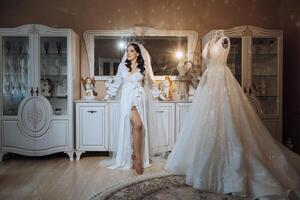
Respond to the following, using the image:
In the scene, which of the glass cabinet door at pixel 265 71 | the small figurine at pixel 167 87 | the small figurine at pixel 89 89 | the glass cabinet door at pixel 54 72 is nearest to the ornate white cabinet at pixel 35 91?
the glass cabinet door at pixel 54 72

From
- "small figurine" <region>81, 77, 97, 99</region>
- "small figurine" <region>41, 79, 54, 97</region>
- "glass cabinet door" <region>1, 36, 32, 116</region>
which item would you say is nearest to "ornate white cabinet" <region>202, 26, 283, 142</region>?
"small figurine" <region>81, 77, 97, 99</region>

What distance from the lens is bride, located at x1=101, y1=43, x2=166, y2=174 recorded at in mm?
3646

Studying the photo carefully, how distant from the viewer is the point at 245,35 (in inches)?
163

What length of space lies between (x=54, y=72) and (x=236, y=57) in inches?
96.3

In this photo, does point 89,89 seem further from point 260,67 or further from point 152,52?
point 260,67

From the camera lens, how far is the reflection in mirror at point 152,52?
14.7 feet

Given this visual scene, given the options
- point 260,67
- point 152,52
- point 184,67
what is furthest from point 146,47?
point 260,67

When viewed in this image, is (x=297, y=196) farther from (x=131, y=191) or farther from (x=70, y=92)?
(x=70, y=92)

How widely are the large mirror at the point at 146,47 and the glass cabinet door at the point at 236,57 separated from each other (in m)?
0.57

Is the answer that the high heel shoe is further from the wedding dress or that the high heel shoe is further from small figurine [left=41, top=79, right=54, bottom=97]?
small figurine [left=41, top=79, right=54, bottom=97]

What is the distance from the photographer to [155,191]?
2.79 meters

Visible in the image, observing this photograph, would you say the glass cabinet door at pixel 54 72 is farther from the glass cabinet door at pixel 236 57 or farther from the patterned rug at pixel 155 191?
the glass cabinet door at pixel 236 57

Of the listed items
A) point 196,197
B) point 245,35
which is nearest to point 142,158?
point 196,197

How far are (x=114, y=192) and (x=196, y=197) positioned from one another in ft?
2.39
